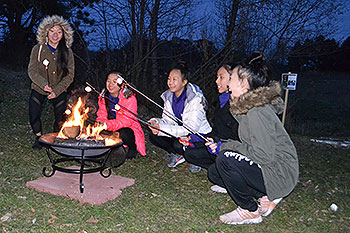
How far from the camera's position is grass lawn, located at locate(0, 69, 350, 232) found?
303 cm

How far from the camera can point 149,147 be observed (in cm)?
580

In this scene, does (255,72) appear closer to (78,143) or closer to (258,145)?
(258,145)

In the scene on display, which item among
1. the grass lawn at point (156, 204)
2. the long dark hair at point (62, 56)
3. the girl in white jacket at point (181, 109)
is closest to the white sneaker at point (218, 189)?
the grass lawn at point (156, 204)

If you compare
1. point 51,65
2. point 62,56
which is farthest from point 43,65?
point 62,56

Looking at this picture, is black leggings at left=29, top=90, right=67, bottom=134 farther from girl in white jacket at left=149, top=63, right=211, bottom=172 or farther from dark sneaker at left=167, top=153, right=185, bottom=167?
dark sneaker at left=167, top=153, right=185, bottom=167

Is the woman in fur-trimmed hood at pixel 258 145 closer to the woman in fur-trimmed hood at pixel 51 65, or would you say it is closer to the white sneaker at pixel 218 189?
the white sneaker at pixel 218 189

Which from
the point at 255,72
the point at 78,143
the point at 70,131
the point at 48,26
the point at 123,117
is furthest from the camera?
the point at 48,26

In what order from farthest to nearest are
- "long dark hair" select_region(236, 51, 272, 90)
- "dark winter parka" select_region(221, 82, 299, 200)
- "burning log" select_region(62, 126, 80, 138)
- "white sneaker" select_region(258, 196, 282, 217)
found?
"burning log" select_region(62, 126, 80, 138) → "white sneaker" select_region(258, 196, 282, 217) → "long dark hair" select_region(236, 51, 272, 90) → "dark winter parka" select_region(221, 82, 299, 200)

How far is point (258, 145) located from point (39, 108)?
10.2 ft

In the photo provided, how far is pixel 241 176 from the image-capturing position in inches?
117

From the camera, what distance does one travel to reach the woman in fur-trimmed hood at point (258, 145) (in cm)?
285

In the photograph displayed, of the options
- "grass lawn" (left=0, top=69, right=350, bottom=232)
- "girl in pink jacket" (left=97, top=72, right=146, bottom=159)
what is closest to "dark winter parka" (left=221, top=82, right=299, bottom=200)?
"grass lawn" (left=0, top=69, right=350, bottom=232)

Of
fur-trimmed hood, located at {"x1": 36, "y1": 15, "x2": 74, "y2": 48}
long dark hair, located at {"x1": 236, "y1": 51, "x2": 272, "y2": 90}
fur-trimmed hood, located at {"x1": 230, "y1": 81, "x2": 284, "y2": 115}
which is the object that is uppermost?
fur-trimmed hood, located at {"x1": 36, "y1": 15, "x2": 74, "y2": 48}

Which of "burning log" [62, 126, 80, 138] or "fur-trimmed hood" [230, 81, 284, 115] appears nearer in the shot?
"fur-trimmed hood" [230, 81, 284, 115]
